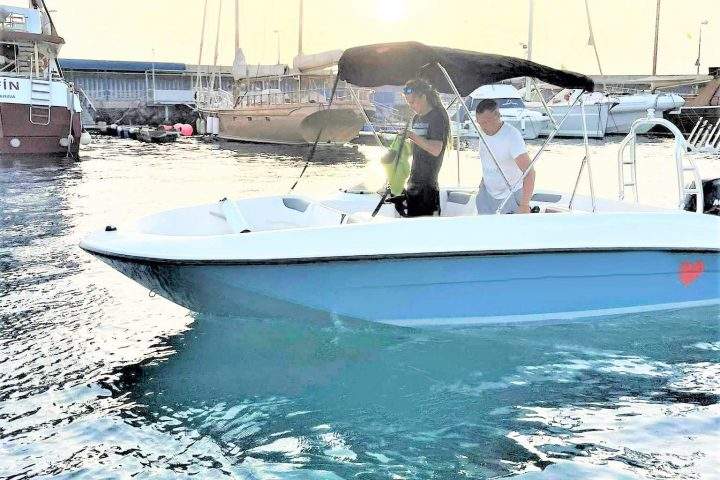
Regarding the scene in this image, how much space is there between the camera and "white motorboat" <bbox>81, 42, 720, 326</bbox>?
17.0 ft

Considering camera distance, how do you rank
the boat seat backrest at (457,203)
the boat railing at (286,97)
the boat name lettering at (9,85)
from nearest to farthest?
1. the boat seat backrest at (457,203)
2. the boat name lettering at (9,85)
3. the boat railing at (286,97)

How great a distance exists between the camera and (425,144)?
19.6 feet

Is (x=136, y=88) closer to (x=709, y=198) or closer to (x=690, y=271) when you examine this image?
(x=709, y=198)

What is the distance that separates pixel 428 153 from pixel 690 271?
2.29 m

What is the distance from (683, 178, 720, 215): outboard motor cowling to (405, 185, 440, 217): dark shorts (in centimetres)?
296

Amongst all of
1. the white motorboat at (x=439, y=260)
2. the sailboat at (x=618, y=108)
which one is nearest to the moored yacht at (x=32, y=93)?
the white motorboat at (x=439, y=260)

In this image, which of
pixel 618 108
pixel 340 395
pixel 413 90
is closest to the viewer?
pixel 340 395

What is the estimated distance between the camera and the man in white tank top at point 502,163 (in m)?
5.90

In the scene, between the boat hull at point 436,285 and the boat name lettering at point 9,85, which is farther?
the boat name lettering at point 9,85

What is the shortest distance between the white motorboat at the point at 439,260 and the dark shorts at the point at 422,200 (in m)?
0.48

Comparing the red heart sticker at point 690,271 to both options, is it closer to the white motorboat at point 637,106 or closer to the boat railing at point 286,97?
the boat railing at point 286,97

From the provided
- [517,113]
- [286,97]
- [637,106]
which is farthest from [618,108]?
[286,97]

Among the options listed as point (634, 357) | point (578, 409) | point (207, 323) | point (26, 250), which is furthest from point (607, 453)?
point (26, 250)

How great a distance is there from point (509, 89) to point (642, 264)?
3702cm
